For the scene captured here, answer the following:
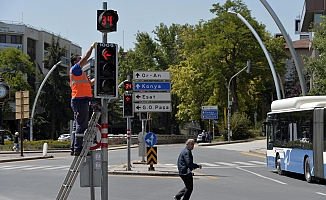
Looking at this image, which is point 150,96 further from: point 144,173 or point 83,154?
point 83,154

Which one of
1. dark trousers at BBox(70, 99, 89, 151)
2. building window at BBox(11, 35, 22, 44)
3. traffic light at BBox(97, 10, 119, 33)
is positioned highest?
building window at BBox(11, 35, 22, 44)

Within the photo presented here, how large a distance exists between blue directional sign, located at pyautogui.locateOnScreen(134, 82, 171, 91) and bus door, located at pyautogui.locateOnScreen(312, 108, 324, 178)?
6818mm

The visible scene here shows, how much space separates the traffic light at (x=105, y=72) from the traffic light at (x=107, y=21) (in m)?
0.33

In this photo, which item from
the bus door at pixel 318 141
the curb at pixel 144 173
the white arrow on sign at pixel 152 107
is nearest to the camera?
the bus door at pixel 318 141

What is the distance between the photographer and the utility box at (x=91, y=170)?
385 inches

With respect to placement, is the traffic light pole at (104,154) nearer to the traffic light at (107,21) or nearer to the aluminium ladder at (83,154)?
the aluminium ladder at (83,154)

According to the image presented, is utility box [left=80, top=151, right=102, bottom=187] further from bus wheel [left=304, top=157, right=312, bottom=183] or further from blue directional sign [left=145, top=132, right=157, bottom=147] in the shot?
blue directional sign [left=145, top=132, right=157, bottom=147]

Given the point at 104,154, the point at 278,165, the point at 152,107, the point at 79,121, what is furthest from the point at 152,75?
the point at 104,154

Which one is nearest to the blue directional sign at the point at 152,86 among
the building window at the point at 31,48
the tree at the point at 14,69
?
the tree at the point at 14,69

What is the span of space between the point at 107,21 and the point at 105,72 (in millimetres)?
933

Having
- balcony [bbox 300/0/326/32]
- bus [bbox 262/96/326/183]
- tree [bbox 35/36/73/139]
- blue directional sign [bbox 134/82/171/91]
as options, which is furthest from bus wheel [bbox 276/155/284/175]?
tree [bbox 35/36/73/139]

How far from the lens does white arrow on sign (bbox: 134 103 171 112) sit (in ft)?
78.4

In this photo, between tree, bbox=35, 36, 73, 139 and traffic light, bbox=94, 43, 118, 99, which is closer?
traffic light, bbox=94, 43, 118, 99

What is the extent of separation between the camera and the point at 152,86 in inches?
953
